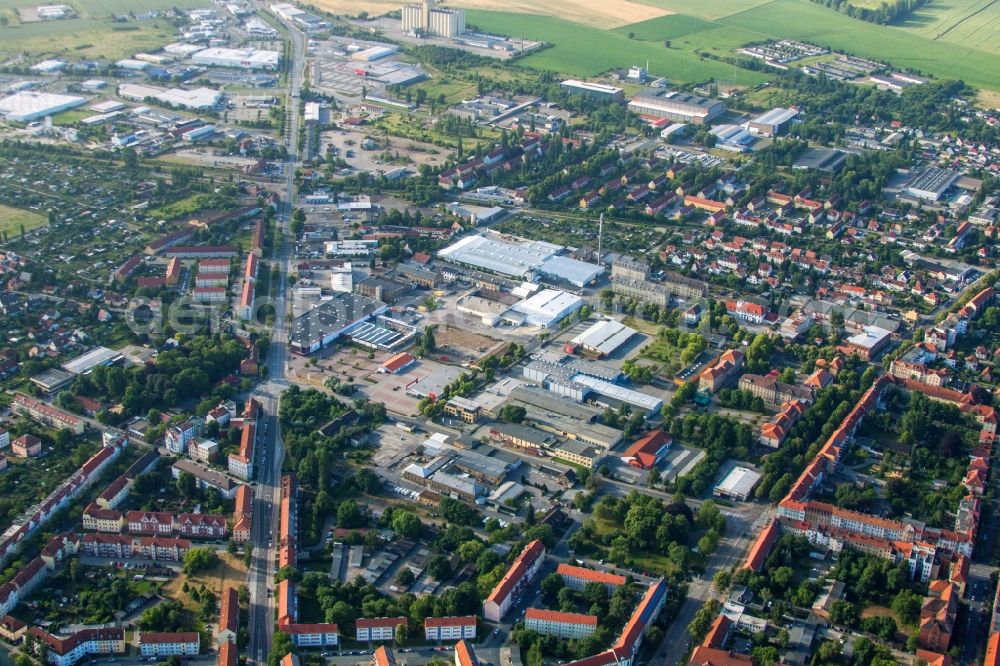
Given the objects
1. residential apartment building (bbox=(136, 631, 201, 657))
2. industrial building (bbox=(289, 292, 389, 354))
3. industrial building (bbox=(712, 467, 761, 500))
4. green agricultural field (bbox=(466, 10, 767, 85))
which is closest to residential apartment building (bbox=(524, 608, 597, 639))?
industrial building (bbox=(712, 467, 761, 500))

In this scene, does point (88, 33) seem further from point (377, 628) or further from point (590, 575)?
point (590, 575)

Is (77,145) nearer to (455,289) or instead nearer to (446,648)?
(455,289)

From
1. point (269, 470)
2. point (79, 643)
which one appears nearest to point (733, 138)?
point (269, 470)

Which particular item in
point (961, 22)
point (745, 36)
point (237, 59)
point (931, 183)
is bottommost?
point (237, 59)

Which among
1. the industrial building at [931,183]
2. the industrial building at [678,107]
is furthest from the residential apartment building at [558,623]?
the industrial building at [678,107]

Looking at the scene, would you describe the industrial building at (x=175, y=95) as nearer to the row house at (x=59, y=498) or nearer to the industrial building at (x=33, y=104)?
the industrial building at (x=33, y=104)
